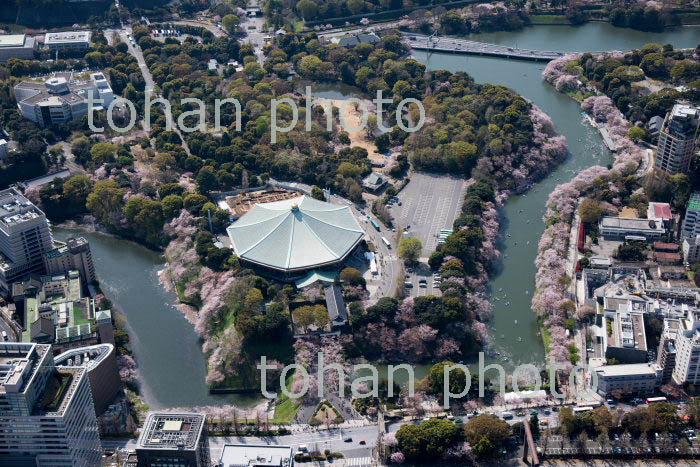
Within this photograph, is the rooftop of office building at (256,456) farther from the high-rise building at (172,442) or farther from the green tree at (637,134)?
the green tree at (637,134)

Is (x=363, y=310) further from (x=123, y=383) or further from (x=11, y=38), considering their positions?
(x=11, y=38)

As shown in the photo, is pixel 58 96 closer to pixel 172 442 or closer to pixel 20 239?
pixel 20 239

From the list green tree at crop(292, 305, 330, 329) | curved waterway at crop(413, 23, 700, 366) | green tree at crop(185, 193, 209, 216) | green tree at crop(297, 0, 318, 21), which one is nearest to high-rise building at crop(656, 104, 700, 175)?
curved waterway at crop(413, 23, 700, 366)

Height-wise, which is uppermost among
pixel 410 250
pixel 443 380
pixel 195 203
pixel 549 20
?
pixel 549 20

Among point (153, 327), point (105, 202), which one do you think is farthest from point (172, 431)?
point (105, 202)

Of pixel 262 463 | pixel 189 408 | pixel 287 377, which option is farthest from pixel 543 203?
pixel 262 463
